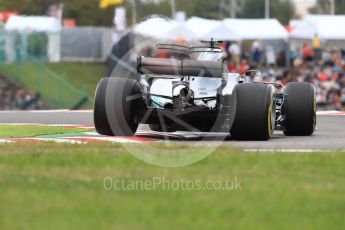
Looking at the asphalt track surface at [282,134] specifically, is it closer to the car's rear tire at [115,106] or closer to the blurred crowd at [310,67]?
the car's rear tire at [115,106]

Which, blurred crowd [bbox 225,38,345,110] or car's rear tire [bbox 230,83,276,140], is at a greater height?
car's rear tire [bbox 230,83,276,140]

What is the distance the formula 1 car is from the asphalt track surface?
0.28 m

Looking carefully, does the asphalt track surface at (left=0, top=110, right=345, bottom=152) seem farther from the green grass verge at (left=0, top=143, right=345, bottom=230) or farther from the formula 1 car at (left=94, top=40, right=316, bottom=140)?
the green grass verge at (left=0, top=143, right=345, bottom=230)

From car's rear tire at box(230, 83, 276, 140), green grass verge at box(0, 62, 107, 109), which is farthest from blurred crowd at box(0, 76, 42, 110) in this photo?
car's rear tire at box(230, 83, 276, 140)

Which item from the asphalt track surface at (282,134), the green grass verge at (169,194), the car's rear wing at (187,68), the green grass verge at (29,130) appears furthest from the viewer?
the green grass verge at (29,130)

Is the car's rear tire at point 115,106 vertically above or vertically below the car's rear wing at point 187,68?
below

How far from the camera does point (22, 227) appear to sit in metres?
6.57

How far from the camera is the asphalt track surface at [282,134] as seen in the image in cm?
1297

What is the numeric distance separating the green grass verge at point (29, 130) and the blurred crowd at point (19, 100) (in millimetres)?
12318

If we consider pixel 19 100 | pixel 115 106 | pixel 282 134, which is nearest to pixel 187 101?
pixel 115 106

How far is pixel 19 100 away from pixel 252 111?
17.3 metres

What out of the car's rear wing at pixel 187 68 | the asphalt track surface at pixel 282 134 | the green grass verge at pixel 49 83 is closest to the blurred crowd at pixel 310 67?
the asphalt track surface at pixel 282 134

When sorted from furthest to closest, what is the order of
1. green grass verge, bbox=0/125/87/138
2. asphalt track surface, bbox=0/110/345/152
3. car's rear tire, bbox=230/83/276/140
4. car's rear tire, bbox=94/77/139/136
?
green grass verge, bbox=0/125/87/138 < car's rear tire, bbox=94/77/139/136 < car's rear tire, bbox=230/83/276/140 < asphalt track surface, bbox=0/110/345/152

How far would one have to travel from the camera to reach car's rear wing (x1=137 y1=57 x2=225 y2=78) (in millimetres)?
13922
